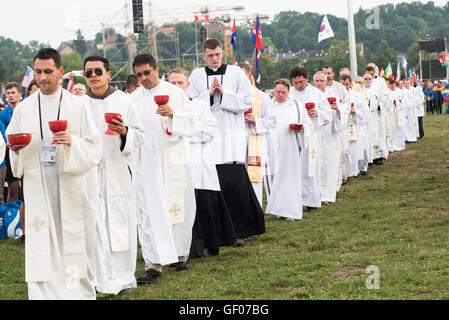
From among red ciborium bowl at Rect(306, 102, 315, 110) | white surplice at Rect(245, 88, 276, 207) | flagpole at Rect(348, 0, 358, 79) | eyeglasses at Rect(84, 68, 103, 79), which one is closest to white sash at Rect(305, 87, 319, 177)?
red ciborium bowl at Rect(306, 102, 315, 110)

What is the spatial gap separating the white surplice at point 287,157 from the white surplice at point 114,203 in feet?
15.9

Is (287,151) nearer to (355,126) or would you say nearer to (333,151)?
(333,151)

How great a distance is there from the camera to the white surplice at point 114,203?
23.2 feet

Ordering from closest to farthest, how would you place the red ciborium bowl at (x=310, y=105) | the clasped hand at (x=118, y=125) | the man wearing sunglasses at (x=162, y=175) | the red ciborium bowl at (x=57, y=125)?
the red ciborium bowl at (x=57, y=125) < the clasped hand at (x=118, y=125) < the man wearing sunglasses at (x=162, y=175) < the red ciborium bowl at (x=310, y=105)

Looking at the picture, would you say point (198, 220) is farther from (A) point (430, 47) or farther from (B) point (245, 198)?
(A) point (430, 47)

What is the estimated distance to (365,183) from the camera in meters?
15.9

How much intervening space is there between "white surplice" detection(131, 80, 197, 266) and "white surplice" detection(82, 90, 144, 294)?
0.63 metres

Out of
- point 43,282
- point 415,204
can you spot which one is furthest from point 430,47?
point 43,282

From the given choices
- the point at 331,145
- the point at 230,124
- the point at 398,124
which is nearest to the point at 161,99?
the point at 230,124

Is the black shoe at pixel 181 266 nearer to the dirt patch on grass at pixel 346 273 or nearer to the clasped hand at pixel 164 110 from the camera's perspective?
the dirt patch on grass at pixel 346 273

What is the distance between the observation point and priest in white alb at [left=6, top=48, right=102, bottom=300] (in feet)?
19.8

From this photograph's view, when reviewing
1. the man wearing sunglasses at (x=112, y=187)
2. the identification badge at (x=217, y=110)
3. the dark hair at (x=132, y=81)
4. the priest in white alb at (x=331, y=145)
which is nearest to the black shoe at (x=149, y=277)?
the man wearing sunglasses at (x=112, y=187)

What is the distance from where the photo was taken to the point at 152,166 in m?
8.02

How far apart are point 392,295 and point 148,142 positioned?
300cm
